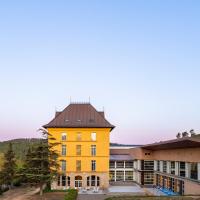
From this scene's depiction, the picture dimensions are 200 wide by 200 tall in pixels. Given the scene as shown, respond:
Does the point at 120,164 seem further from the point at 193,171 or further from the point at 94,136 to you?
the point at 193,171

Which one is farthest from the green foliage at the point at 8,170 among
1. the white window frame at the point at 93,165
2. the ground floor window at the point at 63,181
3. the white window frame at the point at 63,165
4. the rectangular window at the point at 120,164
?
the rectangular window at the point at 120,164

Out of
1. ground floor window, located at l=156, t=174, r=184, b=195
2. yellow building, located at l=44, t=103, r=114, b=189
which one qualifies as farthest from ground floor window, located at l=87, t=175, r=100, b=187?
ground floor window, located at l=156, t=174, r=184, b=195

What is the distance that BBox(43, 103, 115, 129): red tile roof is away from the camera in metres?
41.3

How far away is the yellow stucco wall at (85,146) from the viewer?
134 feet

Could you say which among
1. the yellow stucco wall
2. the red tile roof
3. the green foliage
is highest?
the red tile roof

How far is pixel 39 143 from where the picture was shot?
115 feet

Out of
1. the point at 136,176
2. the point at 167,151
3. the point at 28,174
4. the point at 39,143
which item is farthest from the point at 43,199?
the point at 136,176

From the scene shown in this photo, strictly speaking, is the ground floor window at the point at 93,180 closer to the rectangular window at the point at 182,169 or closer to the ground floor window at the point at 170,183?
the ground floor window at the point at 170,183

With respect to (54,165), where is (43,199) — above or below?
below

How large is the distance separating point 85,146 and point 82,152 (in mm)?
834

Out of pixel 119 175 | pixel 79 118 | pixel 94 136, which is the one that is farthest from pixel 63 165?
pixel 119 175

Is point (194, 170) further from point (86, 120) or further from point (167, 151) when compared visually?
point (86, 120)

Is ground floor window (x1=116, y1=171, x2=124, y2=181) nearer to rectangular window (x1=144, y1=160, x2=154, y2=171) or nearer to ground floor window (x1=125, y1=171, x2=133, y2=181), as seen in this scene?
ground floor window (x1=125, y1=171, x2=133, y2=181)

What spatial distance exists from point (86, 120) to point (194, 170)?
17.9 meters
